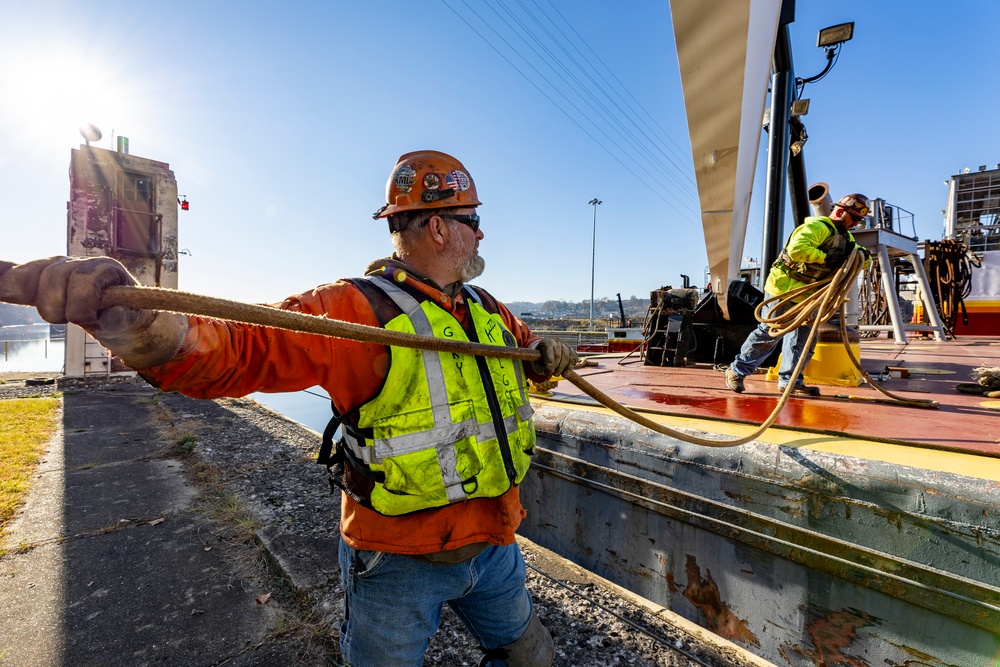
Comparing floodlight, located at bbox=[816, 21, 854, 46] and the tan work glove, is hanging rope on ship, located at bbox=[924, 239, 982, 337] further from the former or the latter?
the tan work glove

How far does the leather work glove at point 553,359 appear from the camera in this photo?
6.09ft

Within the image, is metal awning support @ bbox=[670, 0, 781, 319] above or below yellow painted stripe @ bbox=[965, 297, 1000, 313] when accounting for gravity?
above

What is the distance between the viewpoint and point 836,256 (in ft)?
12.1

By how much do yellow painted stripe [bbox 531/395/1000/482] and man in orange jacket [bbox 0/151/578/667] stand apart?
1470 millimetres

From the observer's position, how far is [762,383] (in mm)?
4801

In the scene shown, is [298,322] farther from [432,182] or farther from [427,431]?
[432,182]

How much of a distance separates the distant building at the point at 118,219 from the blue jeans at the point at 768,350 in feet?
40.7

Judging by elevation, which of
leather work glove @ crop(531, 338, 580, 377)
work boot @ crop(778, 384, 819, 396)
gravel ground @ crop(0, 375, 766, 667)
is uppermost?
leather work glove @ crop(531, 338, 580, 377)

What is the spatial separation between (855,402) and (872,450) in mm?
1846

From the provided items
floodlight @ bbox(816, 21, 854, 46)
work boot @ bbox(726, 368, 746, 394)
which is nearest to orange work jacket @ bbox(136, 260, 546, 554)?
work boot @ bbox(726, 368, 746, 394)

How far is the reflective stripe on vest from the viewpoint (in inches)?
54.1

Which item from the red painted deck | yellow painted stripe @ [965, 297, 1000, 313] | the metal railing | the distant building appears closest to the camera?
the red painted deck

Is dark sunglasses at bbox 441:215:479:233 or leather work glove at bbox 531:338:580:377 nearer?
dark sunglasses at bbox 441:215:479:233

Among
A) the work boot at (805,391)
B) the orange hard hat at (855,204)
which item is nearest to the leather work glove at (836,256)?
the orange hard hat at (855,204)
